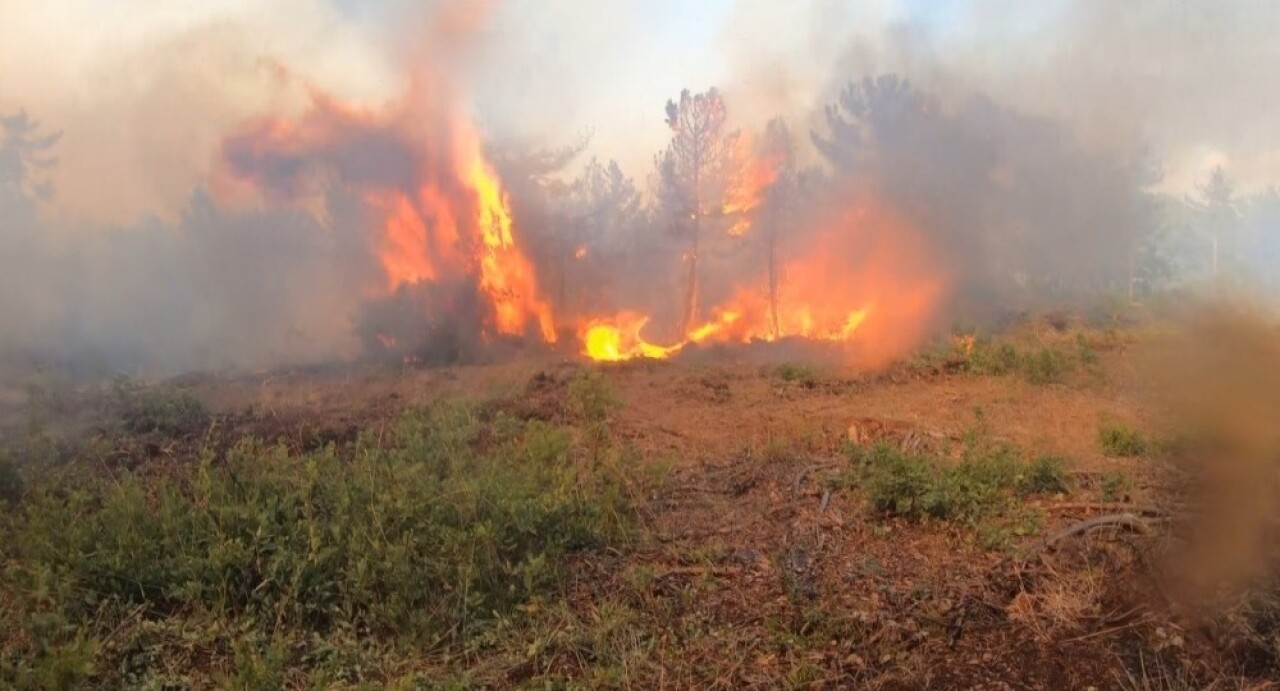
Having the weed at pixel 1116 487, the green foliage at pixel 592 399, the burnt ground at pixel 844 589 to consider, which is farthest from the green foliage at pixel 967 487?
the green foliage at pixel 592 399

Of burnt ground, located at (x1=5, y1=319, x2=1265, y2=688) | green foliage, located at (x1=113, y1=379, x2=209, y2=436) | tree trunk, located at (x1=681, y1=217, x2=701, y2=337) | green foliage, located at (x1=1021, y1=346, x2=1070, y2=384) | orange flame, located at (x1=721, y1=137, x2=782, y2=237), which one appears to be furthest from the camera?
orange flame, located at (x1=721, y1=137, x2=782, y2=237)

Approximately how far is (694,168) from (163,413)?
23153mm

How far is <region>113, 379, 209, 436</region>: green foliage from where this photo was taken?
12328mm

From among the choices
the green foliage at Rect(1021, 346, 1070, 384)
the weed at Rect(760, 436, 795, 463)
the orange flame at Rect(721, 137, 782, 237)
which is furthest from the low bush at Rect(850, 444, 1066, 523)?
the orange flame at Rect(721, 137, 782, 237)

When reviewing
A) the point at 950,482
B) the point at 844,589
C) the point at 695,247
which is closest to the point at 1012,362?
the point at 950,482

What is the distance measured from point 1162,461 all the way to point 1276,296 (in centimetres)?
143

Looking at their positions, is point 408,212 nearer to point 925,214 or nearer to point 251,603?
point 925,214

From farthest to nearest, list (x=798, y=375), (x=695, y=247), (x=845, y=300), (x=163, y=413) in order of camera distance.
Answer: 1. (x=695, y=247)
2. (x=845, y=300)
3. (x=798, y=375)
4. (x=163, y=413)

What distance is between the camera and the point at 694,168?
32750 millimetres

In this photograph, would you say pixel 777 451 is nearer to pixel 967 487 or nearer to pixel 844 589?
pixel 967 487

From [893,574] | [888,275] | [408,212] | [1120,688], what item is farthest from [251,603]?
[888,275]

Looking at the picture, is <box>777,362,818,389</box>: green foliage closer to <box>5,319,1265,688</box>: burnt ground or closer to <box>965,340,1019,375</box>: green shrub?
<box>965,340,1019,375</box>: green shrub

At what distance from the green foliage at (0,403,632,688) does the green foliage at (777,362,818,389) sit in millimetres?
10475

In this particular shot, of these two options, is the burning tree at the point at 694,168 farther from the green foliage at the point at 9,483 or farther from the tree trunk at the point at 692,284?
the green foliage at the point at 9,483
